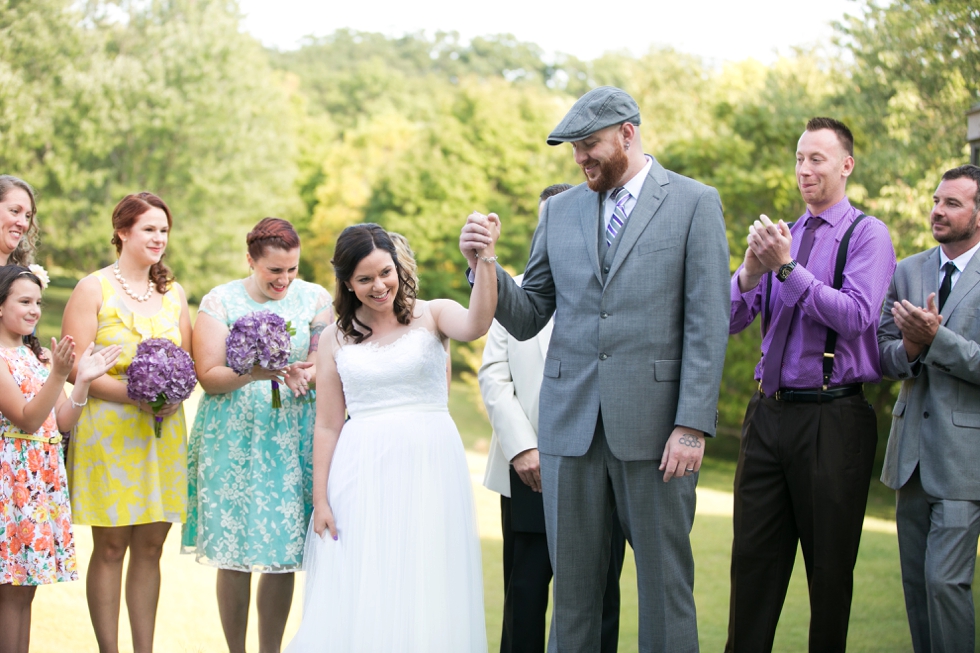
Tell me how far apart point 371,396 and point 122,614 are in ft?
14.9

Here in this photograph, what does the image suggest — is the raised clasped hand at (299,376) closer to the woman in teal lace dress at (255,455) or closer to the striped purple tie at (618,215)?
the woman in teal lace dress at (255,455)

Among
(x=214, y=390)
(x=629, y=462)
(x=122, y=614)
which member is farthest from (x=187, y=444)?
(x=122, y=614)

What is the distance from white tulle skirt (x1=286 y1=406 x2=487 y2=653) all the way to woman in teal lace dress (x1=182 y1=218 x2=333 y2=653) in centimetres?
58

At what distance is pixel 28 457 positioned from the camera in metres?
4.57

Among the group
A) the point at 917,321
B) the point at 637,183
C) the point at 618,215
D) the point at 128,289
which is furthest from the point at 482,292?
the point at 128,289

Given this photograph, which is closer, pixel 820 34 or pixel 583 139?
pixel 583 139

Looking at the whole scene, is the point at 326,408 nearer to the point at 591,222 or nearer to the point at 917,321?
the point at 591,222

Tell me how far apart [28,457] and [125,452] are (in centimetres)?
46

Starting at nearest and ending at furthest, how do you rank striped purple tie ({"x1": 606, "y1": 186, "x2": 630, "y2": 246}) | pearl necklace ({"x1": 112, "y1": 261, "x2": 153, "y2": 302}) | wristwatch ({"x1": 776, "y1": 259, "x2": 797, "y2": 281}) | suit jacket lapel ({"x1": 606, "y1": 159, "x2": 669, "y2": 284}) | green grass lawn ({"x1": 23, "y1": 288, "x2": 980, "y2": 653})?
suit jacket lapel ({"x1": 606, "y1": 159, "x2": 669, "y2": 284}) < striped purple tie ({"x1": 606, "y1": 186, "x2": 630, "y2": 246}) < wristwatch ({"x1": 776, "y1": 259, "x2": 797, "y2": 281}) < pearl necklace ({"x1": 112, "y1": 261, "x2": 153, "y2": 302}) < green grass lawn ({"x1": 23, "y1": 288, "x2": 980, "y2": 653})

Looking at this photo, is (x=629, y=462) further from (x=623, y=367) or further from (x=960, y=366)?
(x=960, y=366)

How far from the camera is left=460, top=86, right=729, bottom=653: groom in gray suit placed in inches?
142

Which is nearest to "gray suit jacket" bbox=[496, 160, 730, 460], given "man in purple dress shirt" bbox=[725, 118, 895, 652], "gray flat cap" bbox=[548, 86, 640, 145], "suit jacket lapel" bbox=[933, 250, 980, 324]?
"gray flat cap" bbox=[548, 86, 640, 145]

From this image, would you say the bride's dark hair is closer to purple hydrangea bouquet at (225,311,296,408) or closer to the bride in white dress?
the bride in white dress

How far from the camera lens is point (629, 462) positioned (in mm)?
3689
